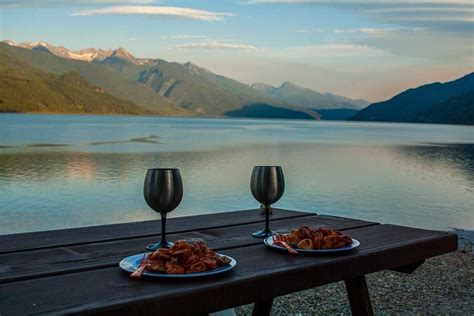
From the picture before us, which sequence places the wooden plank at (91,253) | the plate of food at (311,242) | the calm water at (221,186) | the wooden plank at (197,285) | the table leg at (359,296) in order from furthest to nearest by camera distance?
the calm water at (221,186)
the table leg at (359,296)
the plate of food at (311,242)
the wooden plank at (91,253)
the wooden plank at (197,285)

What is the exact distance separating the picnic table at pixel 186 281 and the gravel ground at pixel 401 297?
8.16ft

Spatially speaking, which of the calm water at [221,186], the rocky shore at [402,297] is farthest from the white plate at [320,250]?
the calm water at [221,186]

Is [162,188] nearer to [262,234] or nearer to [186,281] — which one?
[186,281]

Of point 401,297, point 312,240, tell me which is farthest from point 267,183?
point 401,297

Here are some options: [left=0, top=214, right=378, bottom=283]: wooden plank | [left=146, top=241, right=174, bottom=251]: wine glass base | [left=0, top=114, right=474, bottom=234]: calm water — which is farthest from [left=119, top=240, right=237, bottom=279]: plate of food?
[left=0, top=114, right=474, bottom=234]: calm water

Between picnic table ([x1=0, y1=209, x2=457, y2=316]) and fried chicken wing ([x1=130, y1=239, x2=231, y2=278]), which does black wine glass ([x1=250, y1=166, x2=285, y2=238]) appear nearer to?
picnic table ([x1=0, y1=209, x2=457, y2=316])

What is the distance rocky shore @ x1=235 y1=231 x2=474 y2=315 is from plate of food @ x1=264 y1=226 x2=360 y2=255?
315 cm

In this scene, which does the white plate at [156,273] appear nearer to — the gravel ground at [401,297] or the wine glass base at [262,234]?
the wine glass base at [262,234]

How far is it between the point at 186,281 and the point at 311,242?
2.43 ft

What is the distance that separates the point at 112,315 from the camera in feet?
6.29

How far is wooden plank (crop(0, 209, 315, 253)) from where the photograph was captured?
284cm

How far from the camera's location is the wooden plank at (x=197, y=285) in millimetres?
1954

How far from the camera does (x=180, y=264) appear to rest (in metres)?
2.27

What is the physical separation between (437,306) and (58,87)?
20035cm
